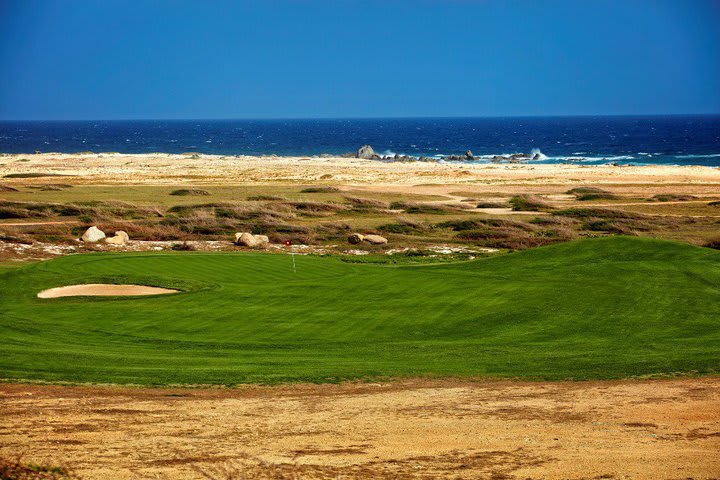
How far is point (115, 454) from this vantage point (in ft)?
34.5

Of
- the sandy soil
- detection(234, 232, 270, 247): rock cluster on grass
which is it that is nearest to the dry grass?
detection(234, 232, 270, 247): rock cluster on grass

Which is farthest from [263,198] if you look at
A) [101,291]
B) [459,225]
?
[101,291]

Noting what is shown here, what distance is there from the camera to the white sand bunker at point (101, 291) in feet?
70.5

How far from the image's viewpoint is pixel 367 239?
129 ft

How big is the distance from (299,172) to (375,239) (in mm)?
49494

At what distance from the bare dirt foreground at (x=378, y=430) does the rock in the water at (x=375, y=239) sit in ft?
80.0

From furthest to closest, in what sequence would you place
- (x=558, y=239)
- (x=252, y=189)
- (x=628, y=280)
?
(x=252, y=189), (x=558, y=239), (x=628, y=280)

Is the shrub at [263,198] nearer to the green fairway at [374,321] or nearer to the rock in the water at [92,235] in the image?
the rock in the water at [92,235]

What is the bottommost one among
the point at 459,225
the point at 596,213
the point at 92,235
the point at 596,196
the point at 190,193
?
the point at 459,225

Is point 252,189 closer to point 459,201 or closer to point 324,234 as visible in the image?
point 459,201

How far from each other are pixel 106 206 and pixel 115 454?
3940 cm

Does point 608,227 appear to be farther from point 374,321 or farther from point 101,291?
point 101,291

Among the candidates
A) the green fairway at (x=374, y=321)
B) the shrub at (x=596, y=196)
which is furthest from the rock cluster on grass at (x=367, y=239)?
the shrub at (x=596, y=196)

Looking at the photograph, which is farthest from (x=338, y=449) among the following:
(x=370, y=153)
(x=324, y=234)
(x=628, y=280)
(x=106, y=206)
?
(x=370, y=153)
